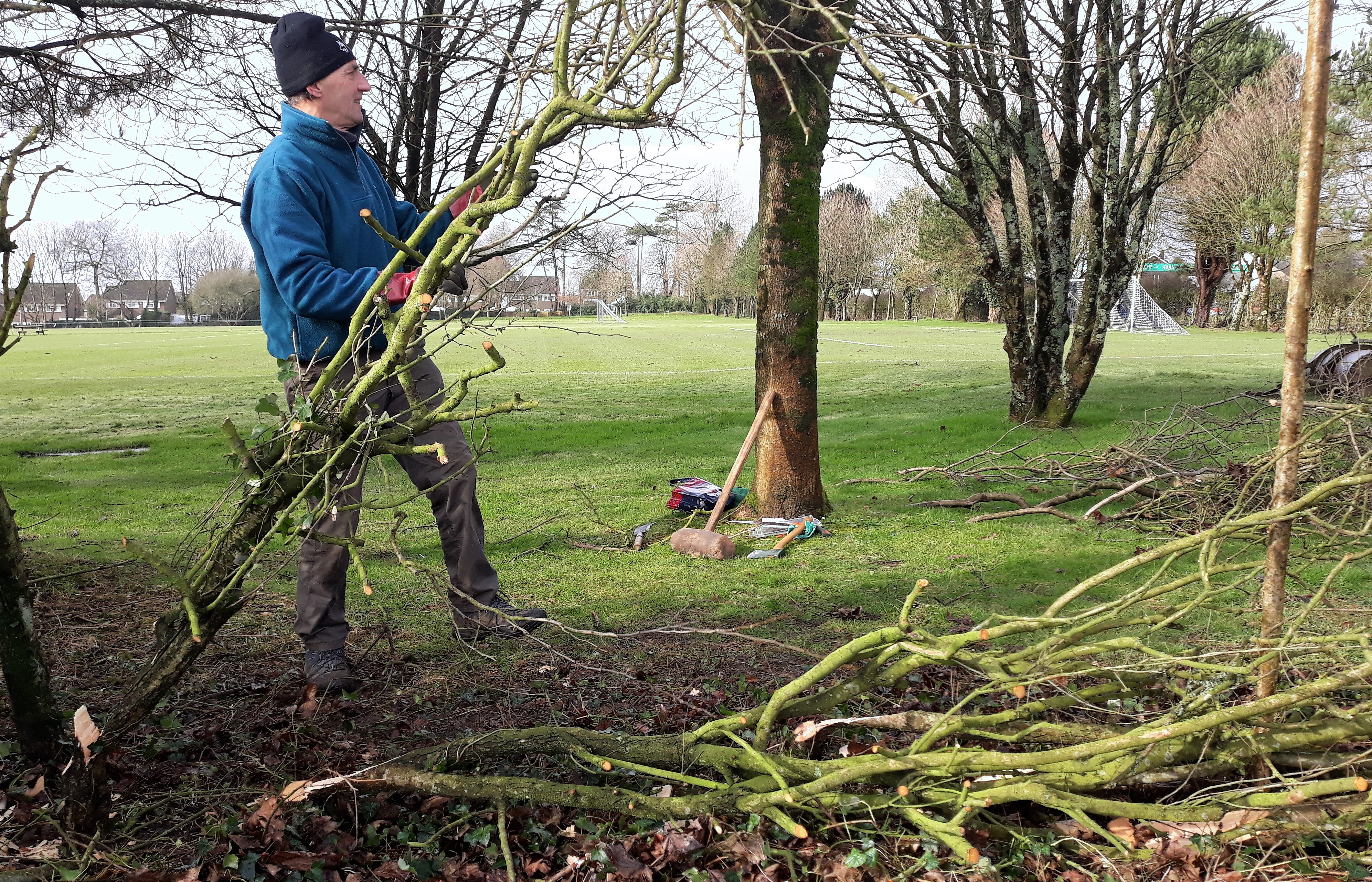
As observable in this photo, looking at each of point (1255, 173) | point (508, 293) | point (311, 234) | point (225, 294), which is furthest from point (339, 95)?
point (225, 294)

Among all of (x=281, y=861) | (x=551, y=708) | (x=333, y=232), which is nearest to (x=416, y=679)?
(x=551, y=708)

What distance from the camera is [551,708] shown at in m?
3.31

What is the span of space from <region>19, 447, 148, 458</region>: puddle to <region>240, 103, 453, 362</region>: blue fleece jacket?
9053 millimetres

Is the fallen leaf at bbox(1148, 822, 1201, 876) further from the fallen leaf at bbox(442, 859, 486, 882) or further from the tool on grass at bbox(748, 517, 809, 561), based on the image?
the tool on grass at bbox(748, 517, 809, 561)

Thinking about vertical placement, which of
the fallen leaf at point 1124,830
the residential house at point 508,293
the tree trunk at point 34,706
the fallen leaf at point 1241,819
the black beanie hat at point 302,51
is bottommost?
the fallen leaf at point 1124,830

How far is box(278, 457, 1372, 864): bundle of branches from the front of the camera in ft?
7.63

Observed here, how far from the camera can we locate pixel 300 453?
2.64 m

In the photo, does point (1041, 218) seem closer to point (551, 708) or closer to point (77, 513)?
point (551, 708)

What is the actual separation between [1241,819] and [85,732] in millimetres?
3007

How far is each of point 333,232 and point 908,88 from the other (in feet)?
25.6

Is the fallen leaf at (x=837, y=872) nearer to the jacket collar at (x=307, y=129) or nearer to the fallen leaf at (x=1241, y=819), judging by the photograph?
the fallen leaf at (x=1241, y=819)

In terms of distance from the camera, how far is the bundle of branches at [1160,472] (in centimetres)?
552

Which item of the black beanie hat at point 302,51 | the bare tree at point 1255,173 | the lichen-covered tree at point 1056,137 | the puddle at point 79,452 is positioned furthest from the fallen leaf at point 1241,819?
the bare tree at point 1255,173

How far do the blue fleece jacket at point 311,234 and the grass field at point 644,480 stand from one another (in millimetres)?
567
